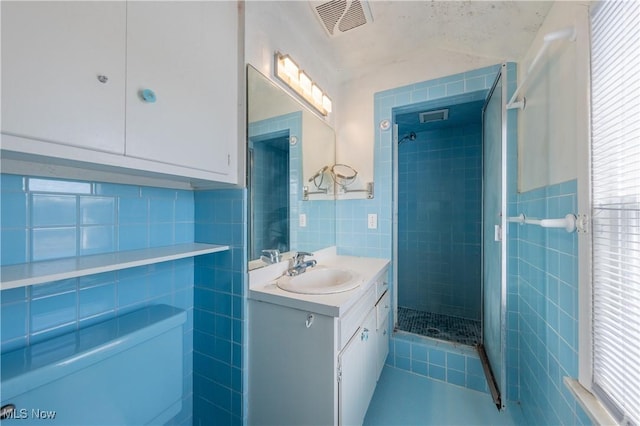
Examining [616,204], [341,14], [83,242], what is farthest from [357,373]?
[341,14]

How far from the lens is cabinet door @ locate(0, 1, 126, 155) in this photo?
0.53 metres

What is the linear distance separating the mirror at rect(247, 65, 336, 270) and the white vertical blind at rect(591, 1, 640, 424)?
130cm

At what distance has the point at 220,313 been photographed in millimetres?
1216

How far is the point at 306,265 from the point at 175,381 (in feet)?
2.69

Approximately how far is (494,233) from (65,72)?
205cm

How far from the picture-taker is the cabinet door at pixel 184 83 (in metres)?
0.77

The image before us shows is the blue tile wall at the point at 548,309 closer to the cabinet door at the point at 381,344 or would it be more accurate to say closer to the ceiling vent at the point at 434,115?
the cabinet door at the point at 381,344

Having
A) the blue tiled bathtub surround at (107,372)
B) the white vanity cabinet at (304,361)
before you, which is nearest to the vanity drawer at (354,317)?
the white vanity cabinet at (304,361)

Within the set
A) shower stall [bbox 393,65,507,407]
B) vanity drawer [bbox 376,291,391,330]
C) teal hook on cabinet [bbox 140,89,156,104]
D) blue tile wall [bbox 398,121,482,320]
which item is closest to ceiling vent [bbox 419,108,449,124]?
shower stall [bbox 393,65,507,407]

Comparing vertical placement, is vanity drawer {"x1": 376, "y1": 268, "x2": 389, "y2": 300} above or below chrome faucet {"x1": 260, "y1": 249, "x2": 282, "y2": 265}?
below

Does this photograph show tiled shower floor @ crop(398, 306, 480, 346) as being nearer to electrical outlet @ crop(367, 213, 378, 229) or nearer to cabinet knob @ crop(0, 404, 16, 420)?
electrical outlet @ crop(367, 213, 378, 229)

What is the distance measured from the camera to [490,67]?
159 cm

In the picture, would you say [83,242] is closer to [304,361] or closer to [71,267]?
[71,267]

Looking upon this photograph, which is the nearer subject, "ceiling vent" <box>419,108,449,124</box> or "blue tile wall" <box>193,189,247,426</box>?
"blue tile wall" <box>193,189,247,426</box>
